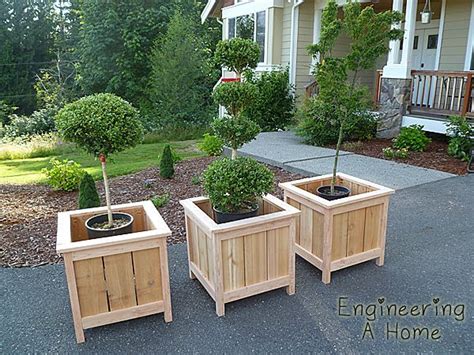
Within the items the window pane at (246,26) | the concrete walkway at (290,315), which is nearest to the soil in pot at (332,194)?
the concrete walkway at (290,315)

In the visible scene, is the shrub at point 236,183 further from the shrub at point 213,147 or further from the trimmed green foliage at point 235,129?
the shrub at point 213,147

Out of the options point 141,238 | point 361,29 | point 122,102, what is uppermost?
point 361,29

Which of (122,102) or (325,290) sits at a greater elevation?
(122,102)

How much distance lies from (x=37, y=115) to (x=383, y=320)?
17.5m

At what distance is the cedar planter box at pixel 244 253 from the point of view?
273 centimetres

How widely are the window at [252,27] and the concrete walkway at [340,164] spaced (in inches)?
203

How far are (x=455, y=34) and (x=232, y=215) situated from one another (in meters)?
8.94

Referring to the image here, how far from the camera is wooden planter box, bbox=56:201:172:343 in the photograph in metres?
2.47

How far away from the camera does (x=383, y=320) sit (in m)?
2.72

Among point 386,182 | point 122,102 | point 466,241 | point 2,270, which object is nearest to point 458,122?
point 386,182

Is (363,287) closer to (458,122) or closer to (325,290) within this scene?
(325,290)

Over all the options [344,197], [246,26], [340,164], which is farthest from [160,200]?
[246,26]

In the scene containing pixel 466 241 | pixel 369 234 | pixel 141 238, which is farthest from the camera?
pixel 466 241

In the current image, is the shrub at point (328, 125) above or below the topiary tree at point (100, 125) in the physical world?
below
